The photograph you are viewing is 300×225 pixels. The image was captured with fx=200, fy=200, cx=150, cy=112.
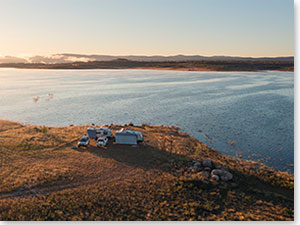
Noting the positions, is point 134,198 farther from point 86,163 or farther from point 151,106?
point 151,106

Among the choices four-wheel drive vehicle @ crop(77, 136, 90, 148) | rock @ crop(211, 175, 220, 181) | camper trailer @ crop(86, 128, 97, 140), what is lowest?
rock @ crop(211, 175, 220, 181)

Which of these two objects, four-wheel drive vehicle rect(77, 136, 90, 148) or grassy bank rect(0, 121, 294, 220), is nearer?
grassy bank rect(0, 121, 294, 220)

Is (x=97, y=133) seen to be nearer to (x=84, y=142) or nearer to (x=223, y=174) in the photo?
(x=84, y=142)

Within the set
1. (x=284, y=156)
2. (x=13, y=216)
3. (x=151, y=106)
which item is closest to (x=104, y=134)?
(x=13, y=216)

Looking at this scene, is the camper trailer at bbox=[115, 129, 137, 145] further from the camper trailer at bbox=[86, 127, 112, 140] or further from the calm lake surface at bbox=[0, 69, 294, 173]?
the calm lake surface at bbox=[0, 69, 294, 173]

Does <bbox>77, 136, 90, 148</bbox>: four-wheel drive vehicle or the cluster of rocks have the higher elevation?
<bbox>77, 136, 90, 148</bbox>: four-wheel drive vehicle

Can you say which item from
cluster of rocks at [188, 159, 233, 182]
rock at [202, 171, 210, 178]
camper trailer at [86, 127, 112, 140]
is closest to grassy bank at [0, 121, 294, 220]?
rock at [202, 171, 210, 178]
